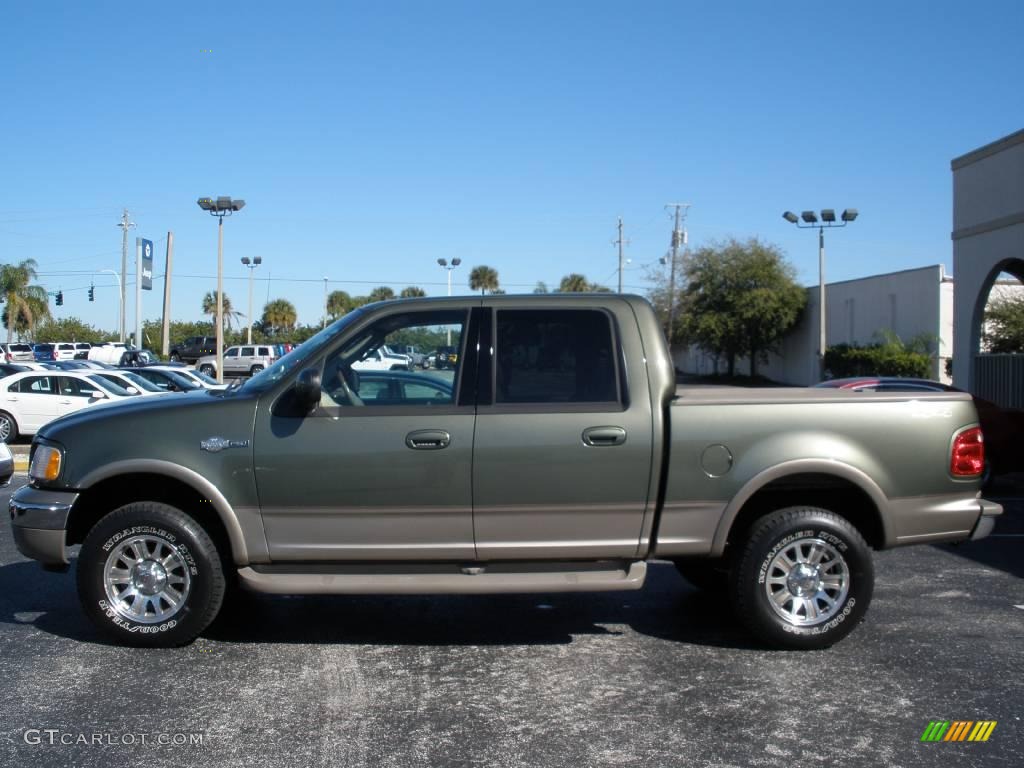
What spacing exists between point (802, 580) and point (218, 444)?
3385 millimetres

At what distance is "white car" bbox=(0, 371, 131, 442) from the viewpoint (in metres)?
18.3

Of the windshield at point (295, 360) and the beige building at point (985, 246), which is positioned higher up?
the beige building at point (985, 246)

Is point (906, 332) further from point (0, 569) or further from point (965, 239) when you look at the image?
point (0, 569)

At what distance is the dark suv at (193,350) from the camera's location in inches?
2402

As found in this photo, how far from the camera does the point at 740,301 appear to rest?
1806 inches

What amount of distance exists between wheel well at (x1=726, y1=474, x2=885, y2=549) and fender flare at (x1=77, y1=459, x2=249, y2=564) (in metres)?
2.77

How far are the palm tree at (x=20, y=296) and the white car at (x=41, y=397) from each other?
58124mm

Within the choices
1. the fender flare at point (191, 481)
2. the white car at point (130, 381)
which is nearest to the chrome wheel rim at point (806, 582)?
the fender flare at point (191, 481)

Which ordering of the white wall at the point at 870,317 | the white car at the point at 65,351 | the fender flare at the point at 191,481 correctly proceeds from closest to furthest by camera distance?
the fender flare at the point at 191,481 < the white wall at the point at 870,317 < the white car at the point at 65,351

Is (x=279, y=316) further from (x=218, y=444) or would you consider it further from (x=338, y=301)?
(x=218, y=444)

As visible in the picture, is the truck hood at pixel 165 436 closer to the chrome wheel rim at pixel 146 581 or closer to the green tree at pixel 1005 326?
the chrome wheel rim at pixel 146 581

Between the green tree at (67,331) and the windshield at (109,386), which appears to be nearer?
the windshield at (109,386)

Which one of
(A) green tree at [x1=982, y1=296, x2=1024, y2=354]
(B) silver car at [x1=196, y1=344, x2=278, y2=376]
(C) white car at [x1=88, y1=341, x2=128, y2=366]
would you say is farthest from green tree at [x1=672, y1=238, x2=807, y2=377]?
(C) white car at [x1=88, y1=341, x2=128, y2=366]

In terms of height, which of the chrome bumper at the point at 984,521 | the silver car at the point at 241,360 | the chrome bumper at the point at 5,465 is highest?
the silver car at the point at 241,360
